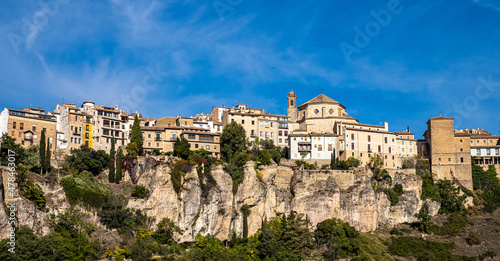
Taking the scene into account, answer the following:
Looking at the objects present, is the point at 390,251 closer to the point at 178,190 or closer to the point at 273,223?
the point at 273,223

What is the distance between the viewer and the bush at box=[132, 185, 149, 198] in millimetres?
58062

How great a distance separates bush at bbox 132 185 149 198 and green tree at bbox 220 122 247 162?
1349 cm

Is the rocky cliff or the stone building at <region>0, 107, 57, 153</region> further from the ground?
the stone building at <region>0, 107, 57, 153</region>

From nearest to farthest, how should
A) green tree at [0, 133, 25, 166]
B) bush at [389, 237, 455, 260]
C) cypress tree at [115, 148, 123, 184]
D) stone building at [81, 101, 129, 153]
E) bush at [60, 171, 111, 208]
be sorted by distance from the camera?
bush at [60, 171, 111, 208]
green tree at [0, 133, 25, 166]
cypress tree at [115, 148, 123, 184]
bush at [389, 237, 455, 260]
stone building at [81, 101, 129, 153]

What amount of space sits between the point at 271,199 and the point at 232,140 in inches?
365

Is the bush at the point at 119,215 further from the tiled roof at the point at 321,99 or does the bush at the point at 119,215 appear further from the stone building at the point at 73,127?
the tiled roof at the point at 321,99

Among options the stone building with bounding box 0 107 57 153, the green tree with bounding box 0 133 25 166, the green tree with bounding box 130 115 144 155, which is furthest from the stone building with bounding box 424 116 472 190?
the green tree with bounding box 0 133 25 166

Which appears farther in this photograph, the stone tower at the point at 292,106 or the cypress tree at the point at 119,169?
the stone tower at the point at 292,106

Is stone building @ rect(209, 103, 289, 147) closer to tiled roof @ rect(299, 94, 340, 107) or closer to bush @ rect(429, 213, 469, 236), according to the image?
tiled roof @ rect(299, 94, 340, 107)

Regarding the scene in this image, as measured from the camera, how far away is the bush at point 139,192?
5806cm

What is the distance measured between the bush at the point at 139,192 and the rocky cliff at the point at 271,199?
1.93ft

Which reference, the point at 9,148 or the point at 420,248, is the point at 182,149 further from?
the point at 420,248

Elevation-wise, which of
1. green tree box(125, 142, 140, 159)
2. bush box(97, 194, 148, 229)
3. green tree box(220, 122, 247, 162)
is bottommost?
bush box(97, 194, 148, 229)

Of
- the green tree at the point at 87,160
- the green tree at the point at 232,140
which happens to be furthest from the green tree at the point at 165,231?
the green tree at the point at 232,140
